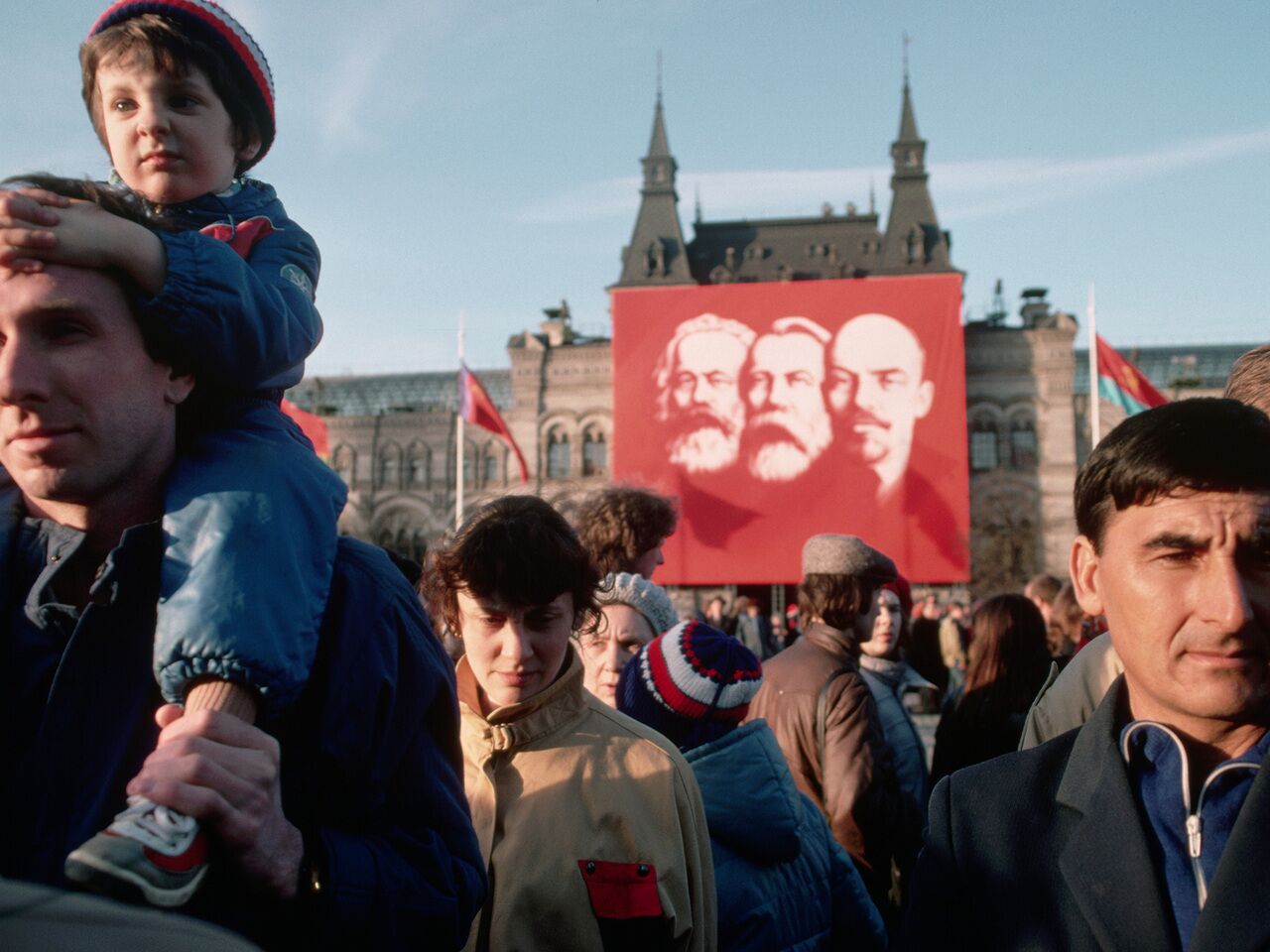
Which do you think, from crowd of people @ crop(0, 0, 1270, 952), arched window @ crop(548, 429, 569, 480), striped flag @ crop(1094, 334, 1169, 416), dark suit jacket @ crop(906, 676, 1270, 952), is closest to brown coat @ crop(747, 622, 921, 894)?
crowd of people @ crop(0, 0, 1270, 952)

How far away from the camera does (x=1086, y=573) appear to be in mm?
1801

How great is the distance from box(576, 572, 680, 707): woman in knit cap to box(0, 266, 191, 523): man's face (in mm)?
1840

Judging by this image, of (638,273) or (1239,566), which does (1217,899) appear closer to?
(1239,566)

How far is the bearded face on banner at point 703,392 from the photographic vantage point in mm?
28344

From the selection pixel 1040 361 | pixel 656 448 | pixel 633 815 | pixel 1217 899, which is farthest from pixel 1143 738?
pixel 1040 361

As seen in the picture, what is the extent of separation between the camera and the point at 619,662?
3107 millimetres

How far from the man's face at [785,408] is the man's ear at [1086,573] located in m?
26.3

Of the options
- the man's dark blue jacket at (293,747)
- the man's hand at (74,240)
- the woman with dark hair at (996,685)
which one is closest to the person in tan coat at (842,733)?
the woman with dark hair at (996,685)

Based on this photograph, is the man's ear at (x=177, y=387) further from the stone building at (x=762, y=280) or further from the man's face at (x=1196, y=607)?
the stone building at (x=762, y=280)

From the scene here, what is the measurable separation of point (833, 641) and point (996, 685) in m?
0.72

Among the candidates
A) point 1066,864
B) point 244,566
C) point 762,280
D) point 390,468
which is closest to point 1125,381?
point 1066,864

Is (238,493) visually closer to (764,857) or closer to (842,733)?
(764,857)

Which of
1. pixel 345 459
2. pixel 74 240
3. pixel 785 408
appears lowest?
pixel 74 240

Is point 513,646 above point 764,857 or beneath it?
above
